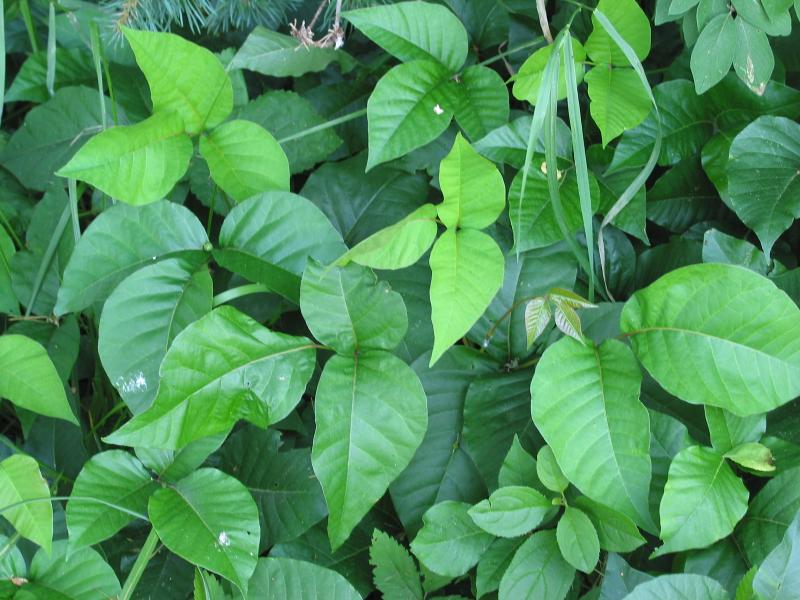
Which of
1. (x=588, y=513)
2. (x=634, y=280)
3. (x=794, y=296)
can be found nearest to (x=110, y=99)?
(x=634, y=280)

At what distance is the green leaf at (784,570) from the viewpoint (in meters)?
0.87

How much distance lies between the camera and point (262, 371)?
3.35 feet

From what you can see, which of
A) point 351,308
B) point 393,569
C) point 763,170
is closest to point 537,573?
point 393,569

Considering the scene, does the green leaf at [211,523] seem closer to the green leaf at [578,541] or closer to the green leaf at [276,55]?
the green leaf at [578,541]

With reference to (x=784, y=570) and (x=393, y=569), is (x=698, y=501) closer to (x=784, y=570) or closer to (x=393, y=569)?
(x=784, y=570)

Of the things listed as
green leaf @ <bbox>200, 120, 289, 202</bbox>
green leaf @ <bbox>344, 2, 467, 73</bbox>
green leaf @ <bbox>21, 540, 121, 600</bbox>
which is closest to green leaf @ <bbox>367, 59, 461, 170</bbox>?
green leaf @ <bbox>344, 2, 467, 73</bbox>

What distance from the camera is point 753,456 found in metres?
0.99

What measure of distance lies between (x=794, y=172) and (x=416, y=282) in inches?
22.0

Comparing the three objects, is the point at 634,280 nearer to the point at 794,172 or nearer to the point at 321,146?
the point at 794,172

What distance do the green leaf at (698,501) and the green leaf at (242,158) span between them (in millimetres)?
666

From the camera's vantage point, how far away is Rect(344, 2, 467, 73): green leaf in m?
1.13

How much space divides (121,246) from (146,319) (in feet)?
0.40

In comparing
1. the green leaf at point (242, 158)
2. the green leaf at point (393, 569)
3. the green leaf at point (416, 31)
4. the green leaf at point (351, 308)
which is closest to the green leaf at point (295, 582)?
the green leaf at point (393, 569)

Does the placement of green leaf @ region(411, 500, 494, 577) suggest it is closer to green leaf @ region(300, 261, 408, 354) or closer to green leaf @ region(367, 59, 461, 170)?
green leaf @ region(300, 261, 408, 354)
